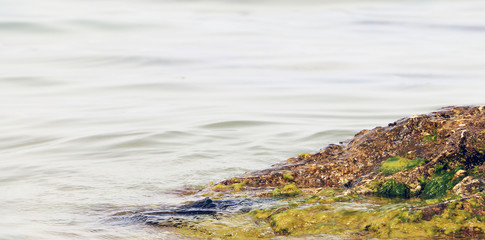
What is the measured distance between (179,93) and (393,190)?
9.87 metres

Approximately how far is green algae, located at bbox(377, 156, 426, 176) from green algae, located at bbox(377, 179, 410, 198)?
0.11m

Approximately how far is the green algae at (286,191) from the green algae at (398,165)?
632 millimetres

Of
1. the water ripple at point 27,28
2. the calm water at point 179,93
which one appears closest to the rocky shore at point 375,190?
the calm water at point 179,93

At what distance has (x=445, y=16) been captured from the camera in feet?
95.7

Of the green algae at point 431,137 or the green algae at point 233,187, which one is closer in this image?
the green algae at point 431,137

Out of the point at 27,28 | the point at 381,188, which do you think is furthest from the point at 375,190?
the point at 27,28

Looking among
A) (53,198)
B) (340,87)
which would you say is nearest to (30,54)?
(340,87)

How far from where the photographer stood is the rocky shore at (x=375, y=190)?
379cm

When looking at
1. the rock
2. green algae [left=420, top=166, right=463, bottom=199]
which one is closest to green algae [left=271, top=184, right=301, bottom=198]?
green algae [left=420, top=166, right=463, bottom=199]

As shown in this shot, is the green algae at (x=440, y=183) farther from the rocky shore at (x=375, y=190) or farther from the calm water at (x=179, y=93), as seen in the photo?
the calm water at (x=179, y=93)

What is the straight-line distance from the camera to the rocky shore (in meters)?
3.79

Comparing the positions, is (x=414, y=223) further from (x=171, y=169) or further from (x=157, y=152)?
(x=157, y=152)

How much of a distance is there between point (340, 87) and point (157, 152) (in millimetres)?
6922

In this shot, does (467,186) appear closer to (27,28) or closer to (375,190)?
(375,190)
